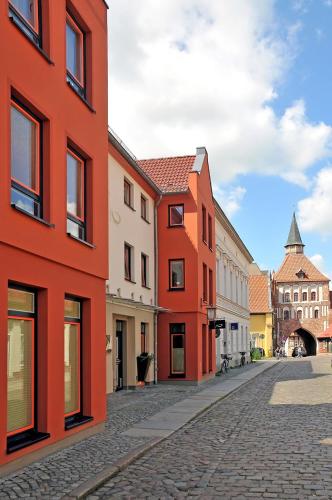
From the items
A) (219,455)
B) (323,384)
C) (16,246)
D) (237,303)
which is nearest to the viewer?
(16,246)

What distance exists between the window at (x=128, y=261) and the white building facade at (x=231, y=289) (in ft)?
35.9

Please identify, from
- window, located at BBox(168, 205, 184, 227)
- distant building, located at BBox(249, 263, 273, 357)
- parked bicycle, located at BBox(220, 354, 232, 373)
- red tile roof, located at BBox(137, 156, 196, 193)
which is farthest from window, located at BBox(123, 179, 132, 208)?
distant building, located at BBox(249, 263, 273, 357)

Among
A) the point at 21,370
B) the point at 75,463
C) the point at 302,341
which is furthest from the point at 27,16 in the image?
the point at 302,341

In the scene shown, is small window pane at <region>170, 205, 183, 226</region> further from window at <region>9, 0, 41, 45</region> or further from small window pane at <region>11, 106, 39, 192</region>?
small window pane at <region>11, 106, 39, 192</region>

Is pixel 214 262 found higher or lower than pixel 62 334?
higher

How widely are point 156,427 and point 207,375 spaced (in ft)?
51.2

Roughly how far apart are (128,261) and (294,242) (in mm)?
87175

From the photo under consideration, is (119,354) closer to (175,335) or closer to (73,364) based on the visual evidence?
(175,335)

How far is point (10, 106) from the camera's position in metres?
8.89

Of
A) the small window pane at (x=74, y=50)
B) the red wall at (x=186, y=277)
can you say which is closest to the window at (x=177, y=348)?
the red wall at (x=186, y=277)

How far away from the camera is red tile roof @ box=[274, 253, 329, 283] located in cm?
9094

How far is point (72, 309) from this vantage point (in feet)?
37.5

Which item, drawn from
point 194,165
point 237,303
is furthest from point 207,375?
point 237,303

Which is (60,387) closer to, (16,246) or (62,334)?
(62,334)
